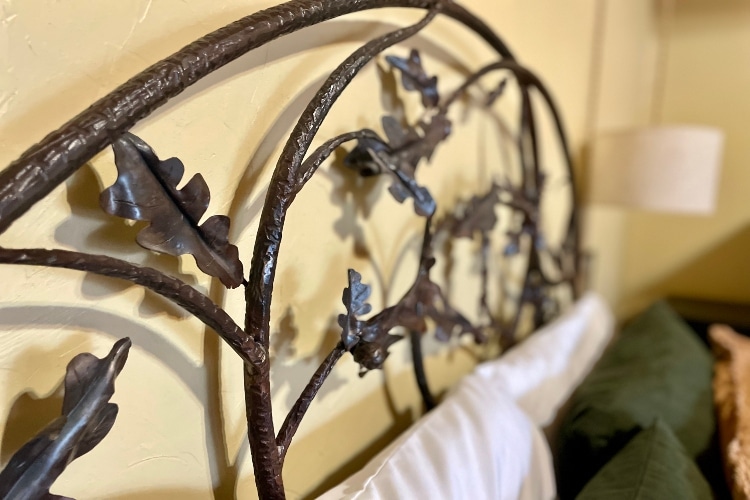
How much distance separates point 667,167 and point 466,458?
114 cm

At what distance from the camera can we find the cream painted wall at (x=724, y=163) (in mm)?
2223

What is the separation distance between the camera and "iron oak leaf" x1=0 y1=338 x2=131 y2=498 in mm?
452

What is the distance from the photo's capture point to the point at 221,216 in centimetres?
57

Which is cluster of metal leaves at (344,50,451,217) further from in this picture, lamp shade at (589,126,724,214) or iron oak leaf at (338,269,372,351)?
lamp shade at (589,126,724,214)

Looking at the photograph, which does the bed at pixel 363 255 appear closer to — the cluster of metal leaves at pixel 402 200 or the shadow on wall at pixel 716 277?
the cluster of metal leaves at pixel 402 200

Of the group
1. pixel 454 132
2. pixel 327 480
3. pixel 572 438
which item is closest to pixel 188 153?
pixel 327 480

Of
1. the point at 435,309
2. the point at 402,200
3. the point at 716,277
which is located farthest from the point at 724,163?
the point at 402,200

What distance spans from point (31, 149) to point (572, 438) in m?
0.92

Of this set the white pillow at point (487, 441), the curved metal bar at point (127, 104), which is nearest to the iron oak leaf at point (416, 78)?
the curved metal bar at point (127, 104)

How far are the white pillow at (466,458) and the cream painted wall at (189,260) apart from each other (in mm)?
111

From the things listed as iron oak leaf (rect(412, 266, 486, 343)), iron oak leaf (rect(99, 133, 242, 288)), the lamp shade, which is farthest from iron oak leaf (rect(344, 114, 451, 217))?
the lamp shade

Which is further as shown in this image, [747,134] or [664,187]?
[747,134]

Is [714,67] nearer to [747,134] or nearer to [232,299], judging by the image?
[747,134]

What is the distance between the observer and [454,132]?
3.57 ft
